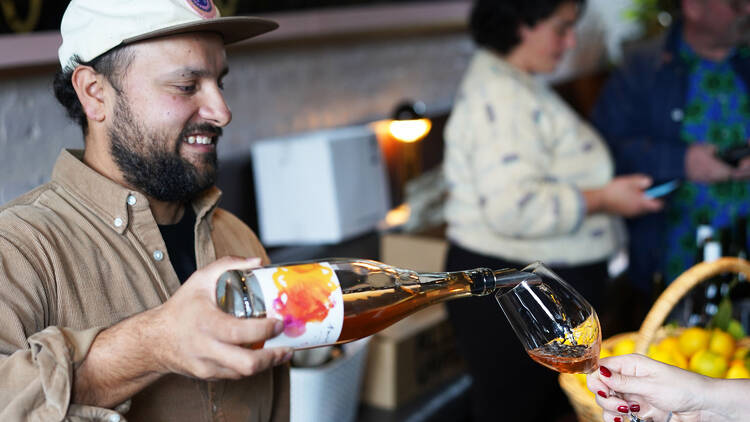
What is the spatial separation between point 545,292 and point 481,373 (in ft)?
4.21

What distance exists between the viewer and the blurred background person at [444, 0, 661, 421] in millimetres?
2057

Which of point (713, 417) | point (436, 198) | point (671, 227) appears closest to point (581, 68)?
point (436, 198)

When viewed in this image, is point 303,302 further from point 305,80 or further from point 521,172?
point 305,80

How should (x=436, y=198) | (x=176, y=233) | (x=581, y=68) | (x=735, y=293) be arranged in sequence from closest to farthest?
(x=176, y=233) < (x=735, y=293) < (x=436, y=198) < (x=581, y=68)

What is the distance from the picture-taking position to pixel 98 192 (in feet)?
3.76

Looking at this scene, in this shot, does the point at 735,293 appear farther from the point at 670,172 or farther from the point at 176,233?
the point at 176,233

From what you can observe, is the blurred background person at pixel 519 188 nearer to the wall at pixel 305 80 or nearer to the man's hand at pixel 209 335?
the wall at pixel 305 80

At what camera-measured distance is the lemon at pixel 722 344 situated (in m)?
1.57

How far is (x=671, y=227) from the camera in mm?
2625

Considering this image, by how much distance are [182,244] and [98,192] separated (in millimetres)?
176

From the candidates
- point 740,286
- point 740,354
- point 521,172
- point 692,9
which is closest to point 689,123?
point 692,9

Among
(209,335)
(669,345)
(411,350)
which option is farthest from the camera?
(411,350)

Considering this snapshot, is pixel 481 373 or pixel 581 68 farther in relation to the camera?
pixel 581 68

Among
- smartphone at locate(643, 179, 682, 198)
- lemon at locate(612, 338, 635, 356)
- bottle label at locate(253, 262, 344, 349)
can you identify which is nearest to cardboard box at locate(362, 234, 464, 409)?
smartphone at locate(643, 179, 682, 198)
